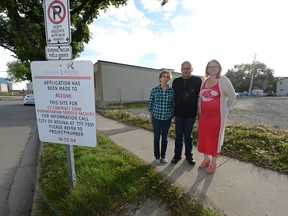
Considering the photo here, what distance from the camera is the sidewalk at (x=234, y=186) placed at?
224cm

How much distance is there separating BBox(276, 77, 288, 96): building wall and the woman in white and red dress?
7002 centimetres

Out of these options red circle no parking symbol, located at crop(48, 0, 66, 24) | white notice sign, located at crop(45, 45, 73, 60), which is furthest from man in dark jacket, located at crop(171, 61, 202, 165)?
red circle no parking symbol, located at crop(48, 0, 66, 24)

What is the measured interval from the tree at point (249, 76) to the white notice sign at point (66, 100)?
63.3m

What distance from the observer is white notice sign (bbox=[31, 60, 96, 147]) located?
7.01 feet

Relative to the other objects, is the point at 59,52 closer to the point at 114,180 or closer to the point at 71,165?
the point at 71,165

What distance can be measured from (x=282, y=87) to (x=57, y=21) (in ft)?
247

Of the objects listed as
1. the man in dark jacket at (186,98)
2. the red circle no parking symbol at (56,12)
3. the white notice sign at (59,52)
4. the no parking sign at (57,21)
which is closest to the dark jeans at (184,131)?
the man in dark jacket at (186,98)

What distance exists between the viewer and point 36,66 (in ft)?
7.38

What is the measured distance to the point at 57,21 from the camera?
214 cm

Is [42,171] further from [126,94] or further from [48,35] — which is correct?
[126,94]

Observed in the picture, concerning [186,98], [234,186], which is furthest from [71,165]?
[234,186]

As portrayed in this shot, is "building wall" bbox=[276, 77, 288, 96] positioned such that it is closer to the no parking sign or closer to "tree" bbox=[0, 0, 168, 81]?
"tree" bbox=[0, 0, 168, 81]

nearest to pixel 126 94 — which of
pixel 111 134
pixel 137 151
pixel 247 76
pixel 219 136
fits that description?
pixel 111 134

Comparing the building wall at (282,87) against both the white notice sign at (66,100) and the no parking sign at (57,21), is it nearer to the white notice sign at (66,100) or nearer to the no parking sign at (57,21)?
the white notice sign at (66,100)
